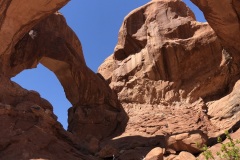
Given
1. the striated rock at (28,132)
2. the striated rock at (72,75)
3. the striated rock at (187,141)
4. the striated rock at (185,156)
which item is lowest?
the striated rock at (185,156)

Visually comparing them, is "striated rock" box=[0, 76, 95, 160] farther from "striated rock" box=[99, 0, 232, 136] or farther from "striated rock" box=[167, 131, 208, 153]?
"striated rock" box=[99, 0, 232, 136]

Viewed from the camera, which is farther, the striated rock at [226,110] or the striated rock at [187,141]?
the striated rock at [226,110]

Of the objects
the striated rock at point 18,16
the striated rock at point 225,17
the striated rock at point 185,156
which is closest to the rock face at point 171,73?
the striated rock at point 225,17

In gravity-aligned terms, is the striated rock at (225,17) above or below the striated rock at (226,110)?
above

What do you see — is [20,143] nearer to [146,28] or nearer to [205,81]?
[205,81]

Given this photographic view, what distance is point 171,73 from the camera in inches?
936

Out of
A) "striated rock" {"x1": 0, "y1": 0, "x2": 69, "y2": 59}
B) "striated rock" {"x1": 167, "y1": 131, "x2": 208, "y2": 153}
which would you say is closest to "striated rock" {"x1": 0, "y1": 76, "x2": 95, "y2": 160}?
"striated rock" {"x1": 0, "y1": 0, "x2": 69, "y2": 59}

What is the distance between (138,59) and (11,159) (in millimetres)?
16324

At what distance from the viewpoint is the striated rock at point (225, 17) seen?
15.0 m

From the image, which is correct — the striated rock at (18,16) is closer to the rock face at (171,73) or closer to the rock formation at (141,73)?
the rock formation at (141,73)

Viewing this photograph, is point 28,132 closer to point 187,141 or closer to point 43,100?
point 43,100

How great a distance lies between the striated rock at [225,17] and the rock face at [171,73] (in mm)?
4266

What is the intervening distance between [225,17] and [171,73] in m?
8.74

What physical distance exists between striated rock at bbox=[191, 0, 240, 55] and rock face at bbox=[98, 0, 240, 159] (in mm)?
4266
